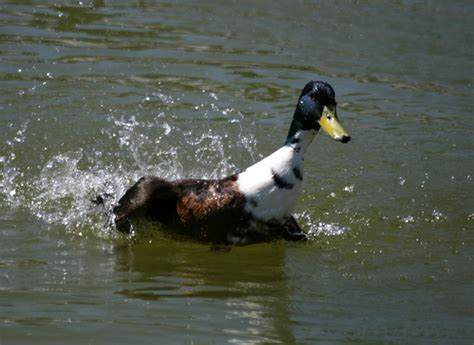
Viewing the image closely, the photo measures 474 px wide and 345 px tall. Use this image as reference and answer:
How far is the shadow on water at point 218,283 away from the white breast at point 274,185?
34cm

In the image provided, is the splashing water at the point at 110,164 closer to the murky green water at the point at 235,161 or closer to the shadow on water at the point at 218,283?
the murky green water at the point at 235,161

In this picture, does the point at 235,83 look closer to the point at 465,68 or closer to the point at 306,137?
the point at 465,68

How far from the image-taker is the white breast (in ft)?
22.6

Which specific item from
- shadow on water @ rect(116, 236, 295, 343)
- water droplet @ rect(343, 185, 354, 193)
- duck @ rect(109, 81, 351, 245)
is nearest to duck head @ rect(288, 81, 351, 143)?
duck @ rect(109, 81, 351, 245)

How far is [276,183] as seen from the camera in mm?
6887

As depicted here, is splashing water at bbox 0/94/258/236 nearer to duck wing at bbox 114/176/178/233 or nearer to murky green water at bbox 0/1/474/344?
murky green water at bbox 0/1/474/344

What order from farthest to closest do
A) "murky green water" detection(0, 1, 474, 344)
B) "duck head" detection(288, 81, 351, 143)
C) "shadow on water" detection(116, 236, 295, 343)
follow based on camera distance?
"duck head" detection(288, 81, 351, 143), "murky green water" detection(0, 1, 474, 344), "shadow on water" detection(116, 236, 295, 343)

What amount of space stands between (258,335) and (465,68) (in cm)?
687

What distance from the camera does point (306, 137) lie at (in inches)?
275

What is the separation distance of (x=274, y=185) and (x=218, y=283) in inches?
29.3

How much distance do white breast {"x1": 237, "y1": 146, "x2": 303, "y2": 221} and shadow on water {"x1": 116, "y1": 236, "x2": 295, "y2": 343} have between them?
13.5 inches

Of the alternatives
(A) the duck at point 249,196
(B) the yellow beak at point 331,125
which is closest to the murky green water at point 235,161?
(A) the duck at point 249,196

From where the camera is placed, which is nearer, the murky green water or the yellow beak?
the murky green water

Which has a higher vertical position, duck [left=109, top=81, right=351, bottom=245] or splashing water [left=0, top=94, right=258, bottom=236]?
duck [left=109, top=81, right=351, bottom=245]
